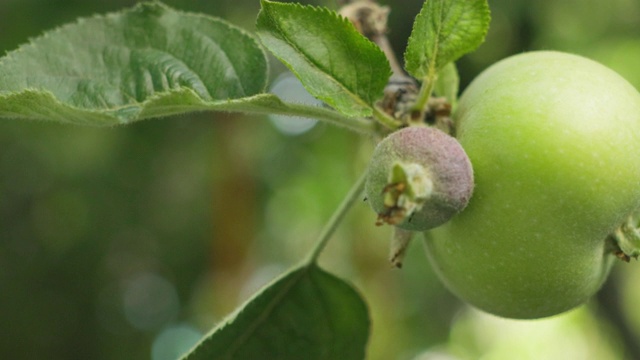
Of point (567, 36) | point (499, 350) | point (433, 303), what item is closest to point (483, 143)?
point (567, 36)

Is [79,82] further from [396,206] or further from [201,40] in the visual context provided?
[396,206]

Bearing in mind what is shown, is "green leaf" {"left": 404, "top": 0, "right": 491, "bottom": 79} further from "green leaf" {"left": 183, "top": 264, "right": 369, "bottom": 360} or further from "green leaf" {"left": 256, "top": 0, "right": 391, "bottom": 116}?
"green leaf" {"left": 183, "top": 264, "right": 369, "bottom": 360}

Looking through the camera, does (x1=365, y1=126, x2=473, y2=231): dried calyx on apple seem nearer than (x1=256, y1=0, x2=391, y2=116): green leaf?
Yes

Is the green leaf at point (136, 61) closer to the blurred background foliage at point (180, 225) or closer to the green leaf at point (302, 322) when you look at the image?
the green leaf at point (302, 322)

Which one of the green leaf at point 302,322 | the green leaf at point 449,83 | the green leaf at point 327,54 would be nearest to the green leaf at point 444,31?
the green leaf at point 327,54

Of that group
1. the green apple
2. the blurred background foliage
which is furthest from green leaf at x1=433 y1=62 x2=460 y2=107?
the blurred background foliage
